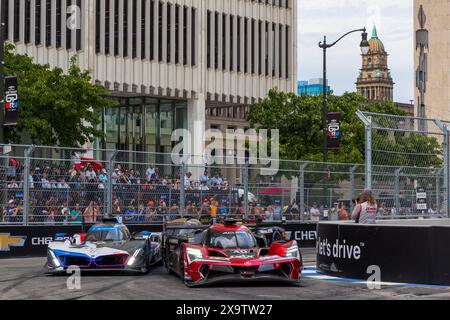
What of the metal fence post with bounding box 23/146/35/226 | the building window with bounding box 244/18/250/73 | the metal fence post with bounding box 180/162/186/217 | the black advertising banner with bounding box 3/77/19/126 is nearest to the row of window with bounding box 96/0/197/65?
the building window with bounding box 244/18/250/73

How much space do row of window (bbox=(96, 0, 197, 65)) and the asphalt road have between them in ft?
126

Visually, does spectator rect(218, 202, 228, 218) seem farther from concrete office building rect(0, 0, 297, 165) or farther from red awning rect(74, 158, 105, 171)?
concrete office building rect(0, 0, 297, 165)

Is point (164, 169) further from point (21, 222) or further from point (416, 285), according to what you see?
point (416, 285)

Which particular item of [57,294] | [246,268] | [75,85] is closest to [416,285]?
[246,268]

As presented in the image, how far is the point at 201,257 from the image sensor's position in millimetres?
16094

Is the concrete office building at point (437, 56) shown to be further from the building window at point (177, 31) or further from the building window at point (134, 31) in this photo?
the building window at point (134, 31)

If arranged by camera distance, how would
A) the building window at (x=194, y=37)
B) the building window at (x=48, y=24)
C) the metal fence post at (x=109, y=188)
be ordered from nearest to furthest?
the metal fence post at (x=109, y=188) → the building window at (x=48, y=24) → the building window at (x=194, y=37)

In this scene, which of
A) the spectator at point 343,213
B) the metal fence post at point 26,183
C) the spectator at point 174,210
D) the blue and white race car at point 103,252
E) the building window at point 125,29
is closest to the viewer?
the blue and white race car at point 103,252

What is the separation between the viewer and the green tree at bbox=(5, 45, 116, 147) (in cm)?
3856

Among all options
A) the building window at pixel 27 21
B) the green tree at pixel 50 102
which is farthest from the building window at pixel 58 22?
the green tree at pixel 50 102

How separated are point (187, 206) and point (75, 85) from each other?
50.0 feet

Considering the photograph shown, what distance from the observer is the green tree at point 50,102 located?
3856 centimetres

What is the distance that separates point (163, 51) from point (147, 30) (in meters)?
1.80

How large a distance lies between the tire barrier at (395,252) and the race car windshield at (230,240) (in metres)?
1.71
